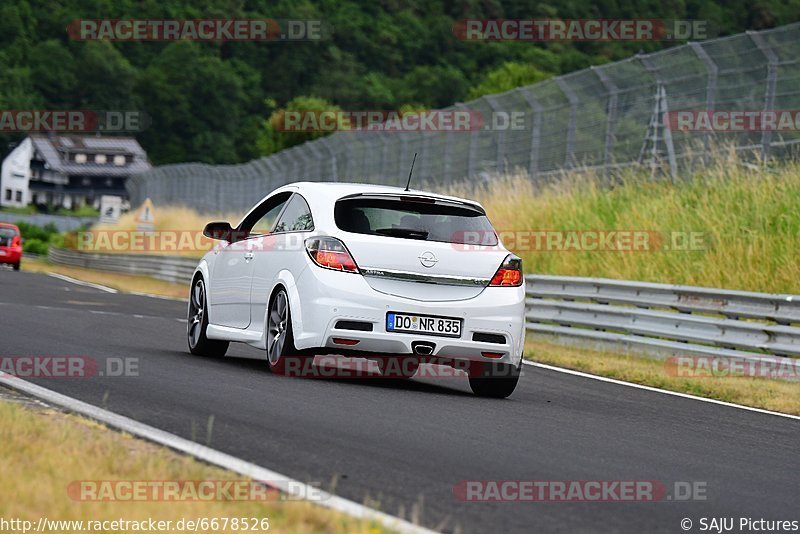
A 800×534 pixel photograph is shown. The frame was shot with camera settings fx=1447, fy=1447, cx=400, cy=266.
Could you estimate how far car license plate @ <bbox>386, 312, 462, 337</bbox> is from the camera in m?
10.1

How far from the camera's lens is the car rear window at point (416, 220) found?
34.3 ft

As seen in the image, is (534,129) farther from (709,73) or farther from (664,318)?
(664,318)

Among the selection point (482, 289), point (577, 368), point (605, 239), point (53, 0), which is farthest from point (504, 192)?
point (53, 0)

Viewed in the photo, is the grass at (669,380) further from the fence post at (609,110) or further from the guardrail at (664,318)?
the fence post at (609,110)

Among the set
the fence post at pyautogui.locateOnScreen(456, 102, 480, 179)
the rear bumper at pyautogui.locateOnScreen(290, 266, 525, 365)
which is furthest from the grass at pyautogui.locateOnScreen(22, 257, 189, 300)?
the rear bumper at pyautogui.locateOnScreen(290, 266, 525, 365)

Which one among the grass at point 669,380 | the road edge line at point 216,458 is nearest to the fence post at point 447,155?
the grass at point 669,380

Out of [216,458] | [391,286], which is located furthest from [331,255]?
[216,458]

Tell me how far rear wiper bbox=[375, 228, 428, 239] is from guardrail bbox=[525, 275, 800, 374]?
4969 millimetres

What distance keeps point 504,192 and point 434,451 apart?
19269mm

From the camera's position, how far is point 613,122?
23562mm

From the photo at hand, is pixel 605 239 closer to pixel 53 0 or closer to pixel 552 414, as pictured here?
pixel 552 414

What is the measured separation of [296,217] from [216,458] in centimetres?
500

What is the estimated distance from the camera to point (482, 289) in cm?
1041
